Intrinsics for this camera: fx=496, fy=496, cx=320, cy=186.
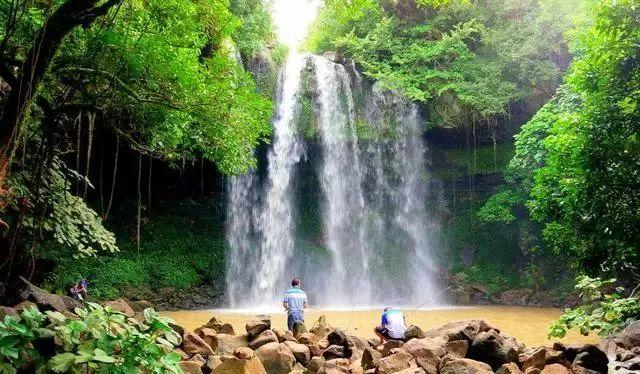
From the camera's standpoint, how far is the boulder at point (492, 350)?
575 cm

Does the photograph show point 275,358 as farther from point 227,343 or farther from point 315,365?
point 227,343

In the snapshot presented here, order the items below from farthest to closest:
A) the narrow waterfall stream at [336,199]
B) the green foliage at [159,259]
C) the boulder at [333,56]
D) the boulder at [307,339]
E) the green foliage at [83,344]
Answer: the boulder at [333,56] < the narrow waterfall stream at [336,199] < the green foliage at [159,259] < the boulder at [307,339] < the green foliage at [83,344]

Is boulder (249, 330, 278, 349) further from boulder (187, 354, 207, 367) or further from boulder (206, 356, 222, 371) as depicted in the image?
boulder (206, 356, 222, 371)

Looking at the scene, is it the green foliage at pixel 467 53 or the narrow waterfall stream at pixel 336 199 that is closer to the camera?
the green foliage at pixel 467 53

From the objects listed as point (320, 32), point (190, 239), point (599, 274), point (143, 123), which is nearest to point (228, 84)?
point (143, 123)

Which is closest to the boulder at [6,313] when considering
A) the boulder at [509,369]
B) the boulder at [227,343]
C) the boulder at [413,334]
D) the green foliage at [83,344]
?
the green foliage at [83,344]

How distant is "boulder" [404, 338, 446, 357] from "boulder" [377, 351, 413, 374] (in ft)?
0.35

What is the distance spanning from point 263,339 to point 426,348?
2018 mm

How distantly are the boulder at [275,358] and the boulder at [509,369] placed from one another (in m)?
2.30

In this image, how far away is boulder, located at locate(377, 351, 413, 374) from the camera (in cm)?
533

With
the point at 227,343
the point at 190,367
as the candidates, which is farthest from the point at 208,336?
the point at 190,367

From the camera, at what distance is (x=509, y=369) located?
533 centimetres

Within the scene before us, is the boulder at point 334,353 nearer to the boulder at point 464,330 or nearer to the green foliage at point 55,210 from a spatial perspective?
the boulder at point 464,330

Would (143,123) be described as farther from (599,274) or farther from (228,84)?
(599,274)
